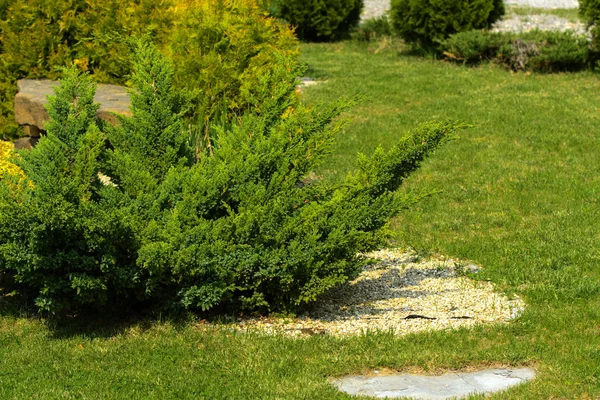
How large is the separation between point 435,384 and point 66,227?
6.88 ft

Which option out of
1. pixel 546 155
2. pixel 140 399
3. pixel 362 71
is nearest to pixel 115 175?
pixel 140 399

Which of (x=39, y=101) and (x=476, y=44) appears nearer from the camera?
(x=39, y=101)

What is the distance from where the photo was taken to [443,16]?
14602 mm

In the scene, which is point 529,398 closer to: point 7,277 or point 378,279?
point 378,279

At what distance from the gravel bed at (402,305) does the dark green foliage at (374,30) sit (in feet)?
37.2

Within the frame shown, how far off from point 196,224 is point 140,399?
1217 mm

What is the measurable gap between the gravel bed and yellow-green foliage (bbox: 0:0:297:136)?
231 centimetres

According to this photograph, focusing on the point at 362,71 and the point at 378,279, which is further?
the point at 362,71

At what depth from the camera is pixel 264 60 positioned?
26.0 feet

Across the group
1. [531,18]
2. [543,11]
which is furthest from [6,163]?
[543,11]

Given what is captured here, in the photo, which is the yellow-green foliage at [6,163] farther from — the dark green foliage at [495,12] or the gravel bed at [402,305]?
the dark green foliage at [495,12]

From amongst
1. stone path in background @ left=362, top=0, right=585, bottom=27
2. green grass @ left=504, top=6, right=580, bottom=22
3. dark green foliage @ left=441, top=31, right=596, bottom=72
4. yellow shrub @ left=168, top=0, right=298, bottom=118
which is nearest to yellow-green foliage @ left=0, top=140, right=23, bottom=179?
yellow shrub @ left=168, top=0, right=298, bottom=118

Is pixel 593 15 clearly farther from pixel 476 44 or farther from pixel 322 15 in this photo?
pixel 322 15

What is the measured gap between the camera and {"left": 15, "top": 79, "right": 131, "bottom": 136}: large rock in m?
7.96
